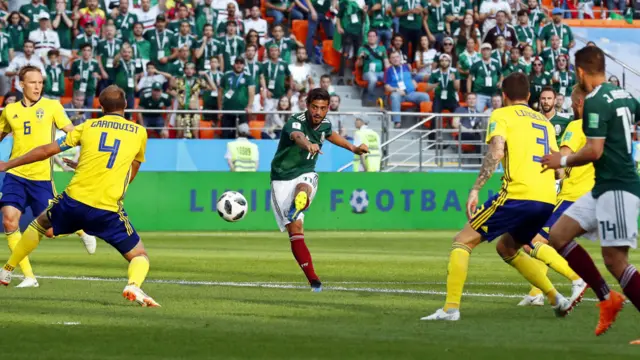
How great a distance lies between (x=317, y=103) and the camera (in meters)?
13.1

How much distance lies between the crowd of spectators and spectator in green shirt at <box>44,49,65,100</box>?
2 centimetres

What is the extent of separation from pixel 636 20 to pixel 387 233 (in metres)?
15.2

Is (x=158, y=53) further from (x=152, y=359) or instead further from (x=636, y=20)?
(x=152, y=359)

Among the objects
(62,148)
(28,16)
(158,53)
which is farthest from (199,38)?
(62,148)

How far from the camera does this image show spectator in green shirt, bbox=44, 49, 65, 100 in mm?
26375

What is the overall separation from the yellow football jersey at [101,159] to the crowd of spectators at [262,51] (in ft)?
46.0

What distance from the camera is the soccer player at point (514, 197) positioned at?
33.0 ft

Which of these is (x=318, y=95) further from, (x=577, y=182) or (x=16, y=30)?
(x=16, y=30)

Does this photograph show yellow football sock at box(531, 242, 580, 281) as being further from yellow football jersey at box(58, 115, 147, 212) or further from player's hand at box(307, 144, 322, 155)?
yellow football jersey at box(58, 115, 147, 212)

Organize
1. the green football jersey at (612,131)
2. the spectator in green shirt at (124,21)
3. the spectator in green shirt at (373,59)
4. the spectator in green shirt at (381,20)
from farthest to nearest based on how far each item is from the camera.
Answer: the spectator in green shirt at (381,20) → the spectator in green shirt at (373,59) → the spectator in green shirt at (124,21) → the green football jersey at (612,131)

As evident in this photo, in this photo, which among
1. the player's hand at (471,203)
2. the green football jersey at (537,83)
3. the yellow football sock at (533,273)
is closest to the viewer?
the player's hand at (471,203)

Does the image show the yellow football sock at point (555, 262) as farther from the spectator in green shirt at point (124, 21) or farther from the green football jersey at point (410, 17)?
the green football jersey at point (410, 17)

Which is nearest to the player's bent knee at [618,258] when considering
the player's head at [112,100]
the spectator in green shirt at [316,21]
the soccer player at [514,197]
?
the soccer player at [514,197]

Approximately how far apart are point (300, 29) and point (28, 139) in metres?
18.2
